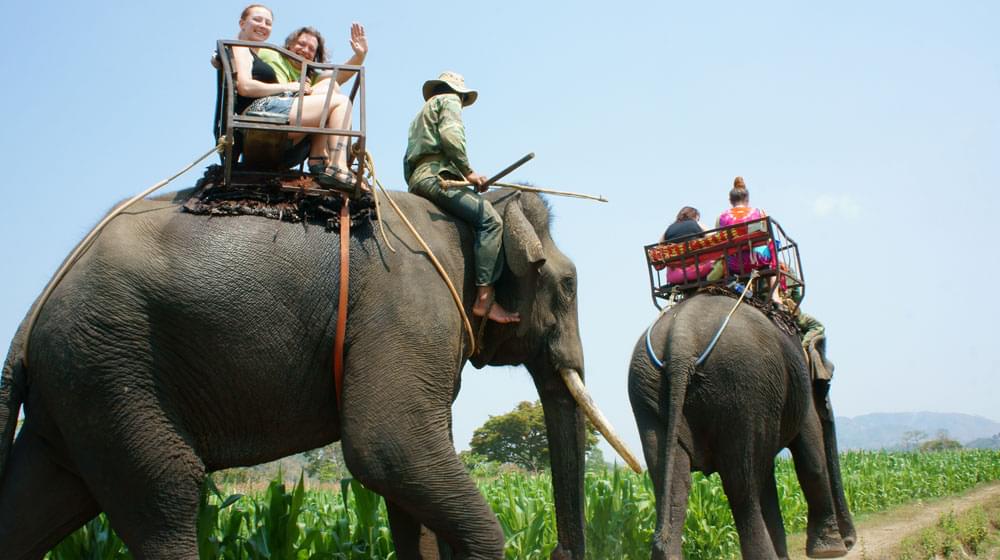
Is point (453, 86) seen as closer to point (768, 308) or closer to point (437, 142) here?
point (437, 142)

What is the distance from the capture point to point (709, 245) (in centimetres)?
733

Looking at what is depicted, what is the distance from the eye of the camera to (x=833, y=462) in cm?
810

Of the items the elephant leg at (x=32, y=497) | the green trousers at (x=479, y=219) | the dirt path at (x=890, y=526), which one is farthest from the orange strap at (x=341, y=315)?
the dirt path at (x=890, y=526)

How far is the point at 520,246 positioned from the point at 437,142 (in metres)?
0.68

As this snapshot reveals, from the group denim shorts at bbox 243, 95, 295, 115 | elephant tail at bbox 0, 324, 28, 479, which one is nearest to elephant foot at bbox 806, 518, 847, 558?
denim shorts at bbox 243, 95, 295, 115

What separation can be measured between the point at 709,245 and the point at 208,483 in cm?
402

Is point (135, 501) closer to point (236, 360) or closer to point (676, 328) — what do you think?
point (236, 360)

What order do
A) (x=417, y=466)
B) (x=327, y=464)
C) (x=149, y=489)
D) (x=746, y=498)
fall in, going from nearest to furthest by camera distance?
1. (x=149, y=489)
2. (x=417, y=466)
3. (x=746, y=498)
4. (x=327, y=464)

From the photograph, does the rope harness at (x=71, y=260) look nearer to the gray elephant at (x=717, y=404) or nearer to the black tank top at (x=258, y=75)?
the black tank top at (x=258, y=75)

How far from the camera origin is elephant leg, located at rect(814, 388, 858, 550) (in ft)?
25.7

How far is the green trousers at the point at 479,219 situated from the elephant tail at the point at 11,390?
1831 millimetres

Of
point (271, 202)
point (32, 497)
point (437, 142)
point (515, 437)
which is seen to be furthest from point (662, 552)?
point (515, 437)

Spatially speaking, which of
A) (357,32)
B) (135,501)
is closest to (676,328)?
(357,32)

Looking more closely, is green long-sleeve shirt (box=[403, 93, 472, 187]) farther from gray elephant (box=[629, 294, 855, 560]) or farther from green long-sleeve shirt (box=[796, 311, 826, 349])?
green long-sleeve shirt (box=[796, 311, 826, 349])
